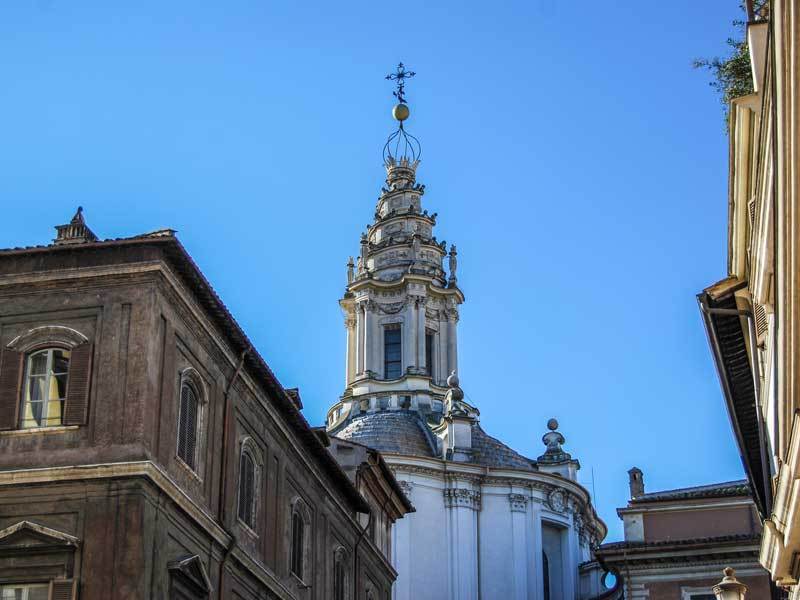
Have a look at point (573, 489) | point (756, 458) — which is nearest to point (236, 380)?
point (756, 458)

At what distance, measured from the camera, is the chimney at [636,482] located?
44600 mm

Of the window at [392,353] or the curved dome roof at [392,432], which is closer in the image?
the curved dome roof at [392,432]

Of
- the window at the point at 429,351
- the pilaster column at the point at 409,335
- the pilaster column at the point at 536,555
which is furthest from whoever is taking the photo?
the window at the point at 429,351

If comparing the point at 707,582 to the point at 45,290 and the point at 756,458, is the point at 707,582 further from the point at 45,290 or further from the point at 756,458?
the point at 45,290

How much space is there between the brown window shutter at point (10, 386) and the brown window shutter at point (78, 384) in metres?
0.88

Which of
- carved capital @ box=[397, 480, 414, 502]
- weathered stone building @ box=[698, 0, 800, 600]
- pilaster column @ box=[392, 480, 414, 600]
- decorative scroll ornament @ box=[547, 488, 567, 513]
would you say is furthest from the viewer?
decorative scroll ornament @ box=[547, 488, 567, 513]

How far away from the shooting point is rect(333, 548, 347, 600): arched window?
33.3 m

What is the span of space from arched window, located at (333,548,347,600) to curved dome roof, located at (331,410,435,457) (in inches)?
974

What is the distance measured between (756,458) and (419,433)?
36263 mm

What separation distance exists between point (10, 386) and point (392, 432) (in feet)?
130

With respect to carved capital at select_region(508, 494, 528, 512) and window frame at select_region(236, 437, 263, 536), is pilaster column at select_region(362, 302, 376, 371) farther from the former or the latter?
window frame at select_region(236, 437, 263, 536)

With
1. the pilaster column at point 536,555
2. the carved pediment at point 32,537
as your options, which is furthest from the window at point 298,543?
the pilaster column at point 536,555

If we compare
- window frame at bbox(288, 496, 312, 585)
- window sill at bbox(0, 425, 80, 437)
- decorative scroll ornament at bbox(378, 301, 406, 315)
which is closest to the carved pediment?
window sill at bbox(0, 425, 80, 437)

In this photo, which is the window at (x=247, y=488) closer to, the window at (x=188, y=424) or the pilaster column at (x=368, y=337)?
the window at (x=188, y=424)
